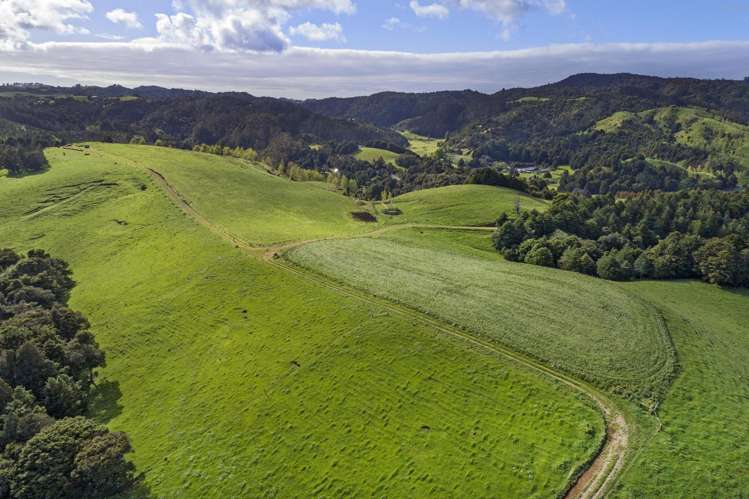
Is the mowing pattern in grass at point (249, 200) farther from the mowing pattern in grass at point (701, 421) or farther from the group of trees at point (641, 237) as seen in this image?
the mowing pattern in grass at point (701, 421)

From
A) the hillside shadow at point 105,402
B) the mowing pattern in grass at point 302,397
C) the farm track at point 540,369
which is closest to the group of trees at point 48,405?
the hillside shadow at point 105,402

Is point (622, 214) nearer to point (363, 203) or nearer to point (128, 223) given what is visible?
point (363, 203)

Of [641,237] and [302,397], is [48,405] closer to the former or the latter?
[302,397]

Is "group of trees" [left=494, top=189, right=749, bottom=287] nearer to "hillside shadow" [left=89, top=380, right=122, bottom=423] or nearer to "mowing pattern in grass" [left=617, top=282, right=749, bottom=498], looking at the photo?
"mowing pattern in grass" [left=617, top=282, right=749, bottom=498]

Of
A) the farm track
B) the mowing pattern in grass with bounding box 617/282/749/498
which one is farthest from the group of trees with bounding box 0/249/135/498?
the mowing pattern in grass with bounding box 617/282/749/498

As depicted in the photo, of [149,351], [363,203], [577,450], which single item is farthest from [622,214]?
[149,351]

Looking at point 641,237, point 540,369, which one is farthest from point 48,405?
point 641,237

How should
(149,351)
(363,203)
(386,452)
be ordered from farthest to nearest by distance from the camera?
(363,203) < (149,351) < (386,452)
